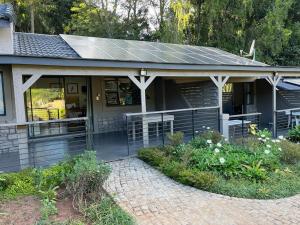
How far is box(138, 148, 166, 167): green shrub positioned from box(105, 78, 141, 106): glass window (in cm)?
444

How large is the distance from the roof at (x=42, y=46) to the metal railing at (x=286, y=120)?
7481 mm

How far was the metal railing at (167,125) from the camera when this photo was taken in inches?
335

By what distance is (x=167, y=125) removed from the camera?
1067 cm

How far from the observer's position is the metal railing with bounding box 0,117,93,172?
20.6 ft

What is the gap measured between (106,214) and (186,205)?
52.5 inches

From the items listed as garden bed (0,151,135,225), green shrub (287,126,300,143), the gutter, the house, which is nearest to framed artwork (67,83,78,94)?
the house

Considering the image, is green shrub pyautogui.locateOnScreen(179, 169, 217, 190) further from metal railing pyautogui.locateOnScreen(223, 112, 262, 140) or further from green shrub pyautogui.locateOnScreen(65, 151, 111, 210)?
metal railing pyautogui.locateOnScreen(223, 112, 262, 140)

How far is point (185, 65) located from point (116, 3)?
48.9ft

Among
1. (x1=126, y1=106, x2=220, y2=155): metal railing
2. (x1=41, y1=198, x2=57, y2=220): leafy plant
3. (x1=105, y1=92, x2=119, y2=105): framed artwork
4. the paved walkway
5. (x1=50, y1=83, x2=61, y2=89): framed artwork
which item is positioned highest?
(x1=50, y1=83, x2=61, y2=89): framed artwork

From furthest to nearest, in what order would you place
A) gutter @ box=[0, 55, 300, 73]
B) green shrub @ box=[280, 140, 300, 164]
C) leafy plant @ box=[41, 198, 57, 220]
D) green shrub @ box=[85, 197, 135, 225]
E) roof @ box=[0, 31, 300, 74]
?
green shrub @ box=[280, 140, 300, 164], roof @ box=[0, 31, 300, 74], gutter @ box=[0, 55, 300, 73], leafy plant @ box=[41, 198, 57, 220], green shrub @ box=[85, 197, 135, 225]

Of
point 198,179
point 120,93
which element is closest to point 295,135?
point 198,179

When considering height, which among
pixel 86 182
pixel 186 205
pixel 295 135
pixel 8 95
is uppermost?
pixel 8 95

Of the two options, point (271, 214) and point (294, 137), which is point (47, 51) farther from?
point (294, 137)

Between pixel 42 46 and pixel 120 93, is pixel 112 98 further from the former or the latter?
pixel 42 46
